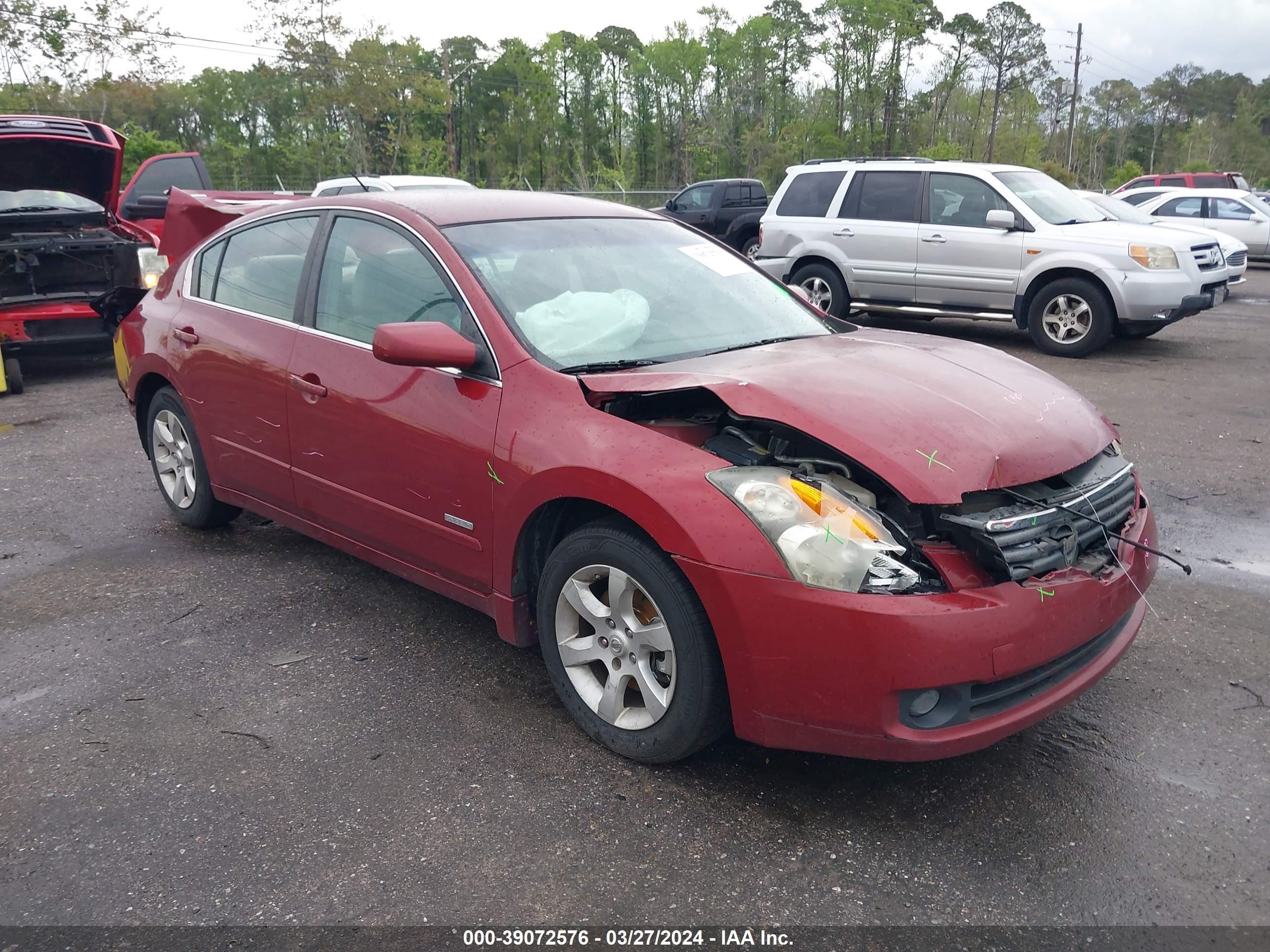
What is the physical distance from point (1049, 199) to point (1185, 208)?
11159 millimetres

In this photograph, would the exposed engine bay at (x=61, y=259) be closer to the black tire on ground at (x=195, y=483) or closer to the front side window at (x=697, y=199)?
the black tire on ground at (x=195, y=483)

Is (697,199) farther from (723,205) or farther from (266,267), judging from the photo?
(266,267)

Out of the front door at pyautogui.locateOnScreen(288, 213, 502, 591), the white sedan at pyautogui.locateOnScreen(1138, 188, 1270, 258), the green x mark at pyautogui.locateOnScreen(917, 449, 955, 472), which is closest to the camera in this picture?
the green x mark at pyautogui.locateOnScreen(917, 449, 955, 472)

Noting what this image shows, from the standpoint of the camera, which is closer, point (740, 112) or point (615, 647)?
point (615, 647)

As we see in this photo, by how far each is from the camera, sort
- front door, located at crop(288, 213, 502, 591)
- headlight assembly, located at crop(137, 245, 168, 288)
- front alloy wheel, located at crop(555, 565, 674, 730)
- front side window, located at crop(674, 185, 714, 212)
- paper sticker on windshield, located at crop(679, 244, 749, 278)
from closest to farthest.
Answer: front alloy wheel, located at crop(555, 565, 674, 730) < front door, located at crop(288, 213, 502, 591) < paper sticker on windshield, located at crop(679, 244, 749, 278) < headlight assembly, located at crop(137, 245, 168, 288) < front side window, located at crop(674, 185, 714, 212)

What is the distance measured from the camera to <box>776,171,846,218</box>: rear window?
11.4 m

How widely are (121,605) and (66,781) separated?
1.39m

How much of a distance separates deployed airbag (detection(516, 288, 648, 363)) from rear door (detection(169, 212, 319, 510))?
1196 mm

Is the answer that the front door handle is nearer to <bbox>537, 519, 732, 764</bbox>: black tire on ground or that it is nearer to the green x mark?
<bbox>537, 519, 732, 764</bbox>: black tire on ground

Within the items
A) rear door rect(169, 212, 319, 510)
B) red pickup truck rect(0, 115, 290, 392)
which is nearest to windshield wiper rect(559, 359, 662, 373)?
rear door rect(169, 212, 319, 510)

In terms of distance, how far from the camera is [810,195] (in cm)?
1158

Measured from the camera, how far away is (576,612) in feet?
9.96

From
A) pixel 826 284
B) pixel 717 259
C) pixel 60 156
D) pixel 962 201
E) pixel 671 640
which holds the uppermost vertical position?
pixel 60 156

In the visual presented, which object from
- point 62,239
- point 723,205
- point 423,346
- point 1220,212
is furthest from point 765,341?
point 1220,212
